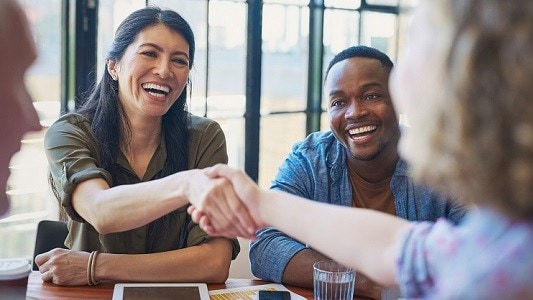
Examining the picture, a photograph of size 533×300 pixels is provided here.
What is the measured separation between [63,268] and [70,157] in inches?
15.5

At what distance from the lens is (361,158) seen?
8.35 ft

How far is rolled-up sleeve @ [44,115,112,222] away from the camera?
2182 mm

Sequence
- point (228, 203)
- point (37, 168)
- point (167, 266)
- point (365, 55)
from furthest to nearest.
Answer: point (37, 168) → point (365, 55) → point (167, 266) → point (228, 203)

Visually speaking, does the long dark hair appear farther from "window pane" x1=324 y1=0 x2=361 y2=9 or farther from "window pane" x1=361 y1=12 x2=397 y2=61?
"window pane" x1=361 y1=12 x2=397 y2=61

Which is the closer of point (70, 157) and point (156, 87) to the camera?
A: point (70, 157)

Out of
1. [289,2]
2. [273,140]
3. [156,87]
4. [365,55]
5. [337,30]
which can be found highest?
[289,2]

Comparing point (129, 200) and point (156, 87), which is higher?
point (156, 87)

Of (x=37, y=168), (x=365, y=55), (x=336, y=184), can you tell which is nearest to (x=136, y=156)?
(x=336, y=184)

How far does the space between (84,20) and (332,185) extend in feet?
4.87

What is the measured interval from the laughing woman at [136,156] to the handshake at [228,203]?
1.15 ft

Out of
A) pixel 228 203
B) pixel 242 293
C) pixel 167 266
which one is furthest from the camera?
pixel 167 266

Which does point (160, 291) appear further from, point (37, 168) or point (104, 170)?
point (37, 168)

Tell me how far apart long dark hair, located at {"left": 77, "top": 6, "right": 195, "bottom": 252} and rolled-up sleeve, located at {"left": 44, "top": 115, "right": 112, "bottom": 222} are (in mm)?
50

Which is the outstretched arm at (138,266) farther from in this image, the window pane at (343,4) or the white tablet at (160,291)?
the window pane at (343,4)
